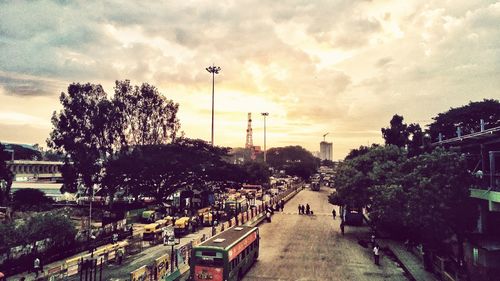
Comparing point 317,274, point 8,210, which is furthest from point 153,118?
point 317,274

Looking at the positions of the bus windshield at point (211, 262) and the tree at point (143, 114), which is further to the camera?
the tree at point (143, 114)

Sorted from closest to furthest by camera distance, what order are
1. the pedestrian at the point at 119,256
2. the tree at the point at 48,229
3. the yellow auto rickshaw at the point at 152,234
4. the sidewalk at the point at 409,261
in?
1. the sidewalk at the point at 409,261
2. the pedestrian at the point at 119,256
3. the tree at the point at 48,229
4. the yellow auto rickshaw at the point at 152,234

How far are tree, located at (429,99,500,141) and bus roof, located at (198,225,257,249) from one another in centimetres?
5246

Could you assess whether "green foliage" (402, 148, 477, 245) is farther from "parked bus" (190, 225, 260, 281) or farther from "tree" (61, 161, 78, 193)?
"tree" (61, 161, 78, 193)

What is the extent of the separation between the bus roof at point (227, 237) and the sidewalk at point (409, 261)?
39.0ft

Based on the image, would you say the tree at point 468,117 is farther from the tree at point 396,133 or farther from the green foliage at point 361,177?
the green foliage at point 361,177

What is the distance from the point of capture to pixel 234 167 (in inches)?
2499

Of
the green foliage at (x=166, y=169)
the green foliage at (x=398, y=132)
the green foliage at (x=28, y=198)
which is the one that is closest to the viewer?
the green foliage at (x=166, y=169)

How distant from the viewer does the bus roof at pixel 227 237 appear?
80.8ft

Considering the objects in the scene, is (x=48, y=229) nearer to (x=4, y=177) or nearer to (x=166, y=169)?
(x=166, y=169)

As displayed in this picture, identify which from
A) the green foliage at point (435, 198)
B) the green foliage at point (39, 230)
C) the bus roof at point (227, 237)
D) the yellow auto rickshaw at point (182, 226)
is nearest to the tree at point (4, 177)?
the green foliage at point (39, 230)

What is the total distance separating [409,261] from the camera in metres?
31.4

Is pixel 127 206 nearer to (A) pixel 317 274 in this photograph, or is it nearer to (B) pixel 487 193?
(A) pixel 317 274

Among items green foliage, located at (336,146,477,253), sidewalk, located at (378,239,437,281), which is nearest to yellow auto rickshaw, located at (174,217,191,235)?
sidewalk, located at (378,239,437,281)
